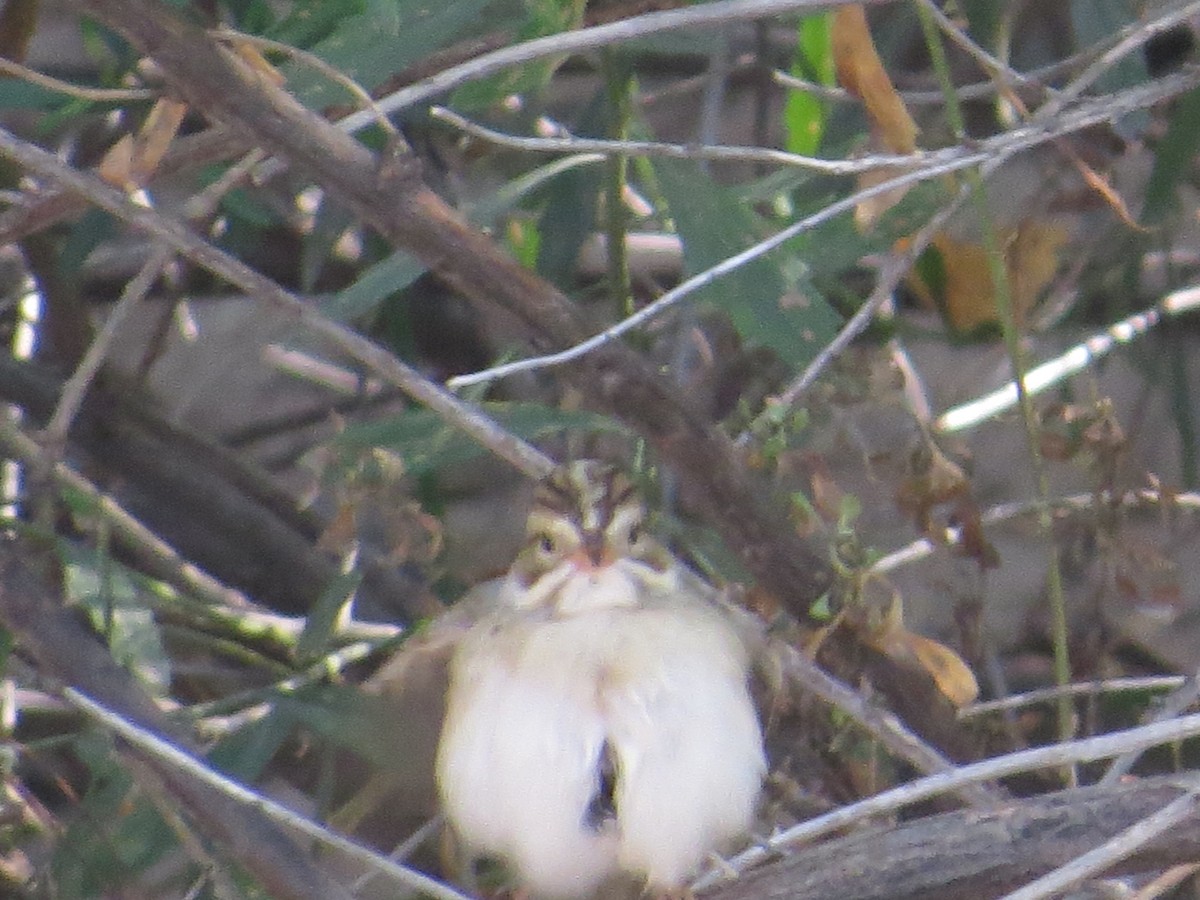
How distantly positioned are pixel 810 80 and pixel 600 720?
1167mm

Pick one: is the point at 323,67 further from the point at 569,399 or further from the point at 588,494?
the point at 569,399

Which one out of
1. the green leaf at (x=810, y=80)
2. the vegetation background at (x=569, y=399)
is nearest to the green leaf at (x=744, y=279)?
the vegetation background at (x=569, y=399)

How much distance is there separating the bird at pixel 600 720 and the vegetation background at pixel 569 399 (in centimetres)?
9

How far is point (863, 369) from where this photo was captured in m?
3.07

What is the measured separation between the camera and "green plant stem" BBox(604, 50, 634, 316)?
2998 mm

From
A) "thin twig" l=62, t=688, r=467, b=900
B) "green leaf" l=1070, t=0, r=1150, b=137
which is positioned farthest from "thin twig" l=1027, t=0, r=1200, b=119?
"thin twig" l=62, t=688, r=467, b=900

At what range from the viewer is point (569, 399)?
314 cm

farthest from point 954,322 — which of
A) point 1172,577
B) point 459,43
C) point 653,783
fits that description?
point 653,783

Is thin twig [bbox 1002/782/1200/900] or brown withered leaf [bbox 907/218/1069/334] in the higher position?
brown withered leaf [bbox 907/218/1069/334]

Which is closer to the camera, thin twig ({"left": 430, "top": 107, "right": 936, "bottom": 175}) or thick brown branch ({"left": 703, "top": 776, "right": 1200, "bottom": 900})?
thick brown branch ({"left": 703, "top": 776, "right": 1200, "bottom": 900})

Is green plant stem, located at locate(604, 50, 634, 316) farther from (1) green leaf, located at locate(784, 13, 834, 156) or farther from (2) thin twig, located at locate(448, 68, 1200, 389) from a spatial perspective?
(2) thin twig, located at locate(448, 68, 1200, 389)

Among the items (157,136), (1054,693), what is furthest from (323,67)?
(1054,693)

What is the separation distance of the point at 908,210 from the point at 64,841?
1510mm

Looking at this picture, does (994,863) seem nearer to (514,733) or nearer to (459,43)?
(514,733)
